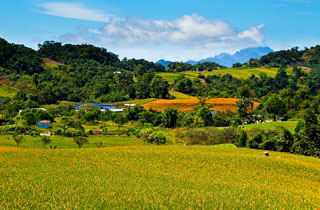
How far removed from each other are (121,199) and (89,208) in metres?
2.61

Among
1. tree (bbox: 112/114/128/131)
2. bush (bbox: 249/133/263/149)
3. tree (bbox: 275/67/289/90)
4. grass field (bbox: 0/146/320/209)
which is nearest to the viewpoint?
grass field (bbox: 0/146/320/209)

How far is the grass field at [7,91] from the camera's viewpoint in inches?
5565

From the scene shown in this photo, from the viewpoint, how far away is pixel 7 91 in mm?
145500

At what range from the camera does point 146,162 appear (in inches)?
1534

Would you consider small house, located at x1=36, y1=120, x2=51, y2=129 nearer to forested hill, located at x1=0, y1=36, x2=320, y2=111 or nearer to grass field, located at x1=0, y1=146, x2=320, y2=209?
forested hill, located at x1=0, y1=36, x2=320, y2=111

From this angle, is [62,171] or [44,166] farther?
[44,166]

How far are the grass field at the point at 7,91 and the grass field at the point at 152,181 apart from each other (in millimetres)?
108108

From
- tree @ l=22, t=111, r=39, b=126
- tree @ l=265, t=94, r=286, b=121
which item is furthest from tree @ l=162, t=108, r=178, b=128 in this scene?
tree @ l=22, t=111, r=39, b=126

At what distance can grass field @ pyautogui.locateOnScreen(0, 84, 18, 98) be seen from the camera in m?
141

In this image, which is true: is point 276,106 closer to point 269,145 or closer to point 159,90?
point 269,145

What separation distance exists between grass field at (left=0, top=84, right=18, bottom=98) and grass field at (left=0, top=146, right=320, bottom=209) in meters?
108

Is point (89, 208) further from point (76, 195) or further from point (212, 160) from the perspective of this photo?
point (212, 160)

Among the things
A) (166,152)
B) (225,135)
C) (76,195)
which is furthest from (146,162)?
(225,135)

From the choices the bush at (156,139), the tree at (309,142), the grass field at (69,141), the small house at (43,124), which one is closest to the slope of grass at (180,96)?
the small house at (43,124)
